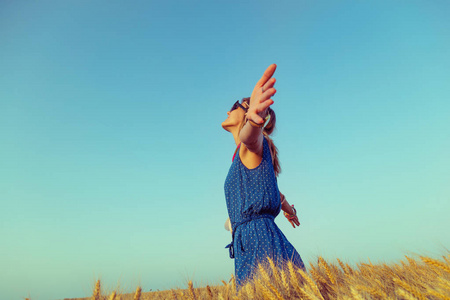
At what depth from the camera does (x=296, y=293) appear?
1364 mm

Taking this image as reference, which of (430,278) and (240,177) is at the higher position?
(240,177)

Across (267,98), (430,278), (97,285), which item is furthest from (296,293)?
(267,98)

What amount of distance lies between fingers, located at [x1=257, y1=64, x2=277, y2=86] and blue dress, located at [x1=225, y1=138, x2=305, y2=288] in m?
0.99

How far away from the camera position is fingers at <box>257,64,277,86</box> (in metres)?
2.00

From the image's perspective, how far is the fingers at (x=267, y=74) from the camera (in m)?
2.00

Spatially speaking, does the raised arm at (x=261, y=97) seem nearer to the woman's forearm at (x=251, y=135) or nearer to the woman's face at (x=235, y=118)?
the woman's forearm at (x=251, y=135)

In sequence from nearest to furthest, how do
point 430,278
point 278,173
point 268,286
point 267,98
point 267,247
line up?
point 268,286, point 430,278, point 267,98, point 267,247, point 278,173

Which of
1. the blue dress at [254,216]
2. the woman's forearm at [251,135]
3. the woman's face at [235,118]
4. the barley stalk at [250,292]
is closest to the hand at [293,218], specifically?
the blue dress at [254,216]

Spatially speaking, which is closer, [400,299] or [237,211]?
[400,299]

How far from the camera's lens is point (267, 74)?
2035 mm

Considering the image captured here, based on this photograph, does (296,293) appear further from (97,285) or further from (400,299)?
(97,285)

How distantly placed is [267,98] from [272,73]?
201 mm

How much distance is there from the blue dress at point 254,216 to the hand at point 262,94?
910 mm

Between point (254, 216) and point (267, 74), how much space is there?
1.43 m
